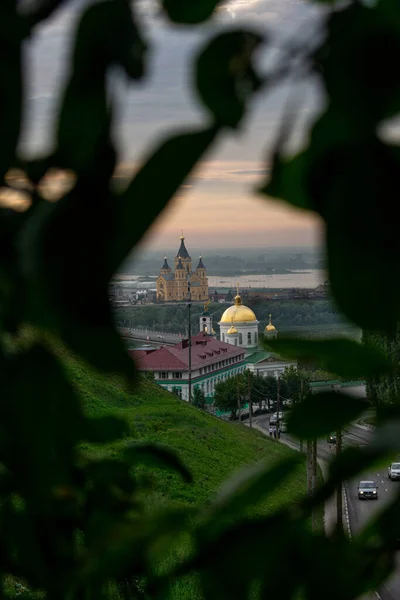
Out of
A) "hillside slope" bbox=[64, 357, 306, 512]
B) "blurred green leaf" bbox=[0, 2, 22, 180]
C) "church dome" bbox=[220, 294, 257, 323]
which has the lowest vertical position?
"church dome" bbox=[220, 294, 257, 323]

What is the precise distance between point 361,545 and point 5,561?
0.83ft

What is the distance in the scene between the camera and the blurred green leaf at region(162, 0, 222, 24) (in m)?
0.34

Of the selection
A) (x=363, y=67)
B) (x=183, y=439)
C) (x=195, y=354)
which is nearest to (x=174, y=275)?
(x=183, y=439)

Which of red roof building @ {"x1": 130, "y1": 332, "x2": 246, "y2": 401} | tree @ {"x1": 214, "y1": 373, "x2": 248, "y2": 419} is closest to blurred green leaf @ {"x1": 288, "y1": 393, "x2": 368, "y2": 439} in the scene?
red roof building @ {"x1": 130, "y1": 332, "x2": 246, "y2": 401}

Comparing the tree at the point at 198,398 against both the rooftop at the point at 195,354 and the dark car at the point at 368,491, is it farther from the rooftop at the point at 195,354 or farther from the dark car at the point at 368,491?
the dark car at the point at 368,491

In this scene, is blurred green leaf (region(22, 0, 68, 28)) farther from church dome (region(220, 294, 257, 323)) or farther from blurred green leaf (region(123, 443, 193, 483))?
church dome (region(220, 294, 257, 323))

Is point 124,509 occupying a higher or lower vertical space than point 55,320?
lower

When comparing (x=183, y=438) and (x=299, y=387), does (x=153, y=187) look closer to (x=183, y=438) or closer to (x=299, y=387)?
(x=299, y=387)

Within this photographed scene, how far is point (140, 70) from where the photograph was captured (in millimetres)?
344

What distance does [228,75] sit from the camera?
333 mm

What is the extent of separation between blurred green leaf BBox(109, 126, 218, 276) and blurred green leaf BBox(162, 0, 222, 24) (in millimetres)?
57

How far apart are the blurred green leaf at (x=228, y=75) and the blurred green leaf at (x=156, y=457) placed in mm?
348

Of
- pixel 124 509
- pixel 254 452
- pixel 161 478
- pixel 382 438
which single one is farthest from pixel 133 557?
pixel 254 452

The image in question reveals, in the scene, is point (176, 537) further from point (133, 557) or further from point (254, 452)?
point (254, 452)
